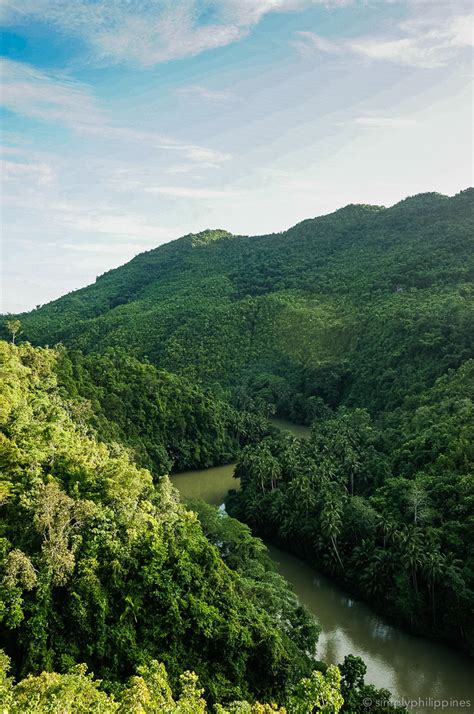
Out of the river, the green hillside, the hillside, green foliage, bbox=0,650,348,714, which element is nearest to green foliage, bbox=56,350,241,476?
the green hillside

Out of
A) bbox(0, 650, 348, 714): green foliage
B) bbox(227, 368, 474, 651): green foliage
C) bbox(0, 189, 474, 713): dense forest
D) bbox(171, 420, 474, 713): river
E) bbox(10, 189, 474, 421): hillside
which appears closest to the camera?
bbox(0, 650, 348, 714): green foliage

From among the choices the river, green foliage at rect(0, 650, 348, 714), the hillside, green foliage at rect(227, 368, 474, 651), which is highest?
the hillside

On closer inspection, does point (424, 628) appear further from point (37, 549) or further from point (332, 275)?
point (332, 275)

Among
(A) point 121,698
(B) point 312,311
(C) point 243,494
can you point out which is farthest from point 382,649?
(B) point 312,311

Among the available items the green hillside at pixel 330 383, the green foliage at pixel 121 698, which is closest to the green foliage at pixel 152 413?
the green hillside at pixel 330 383

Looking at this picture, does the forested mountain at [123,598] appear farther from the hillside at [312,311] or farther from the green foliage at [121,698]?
the hillside at [312,311]

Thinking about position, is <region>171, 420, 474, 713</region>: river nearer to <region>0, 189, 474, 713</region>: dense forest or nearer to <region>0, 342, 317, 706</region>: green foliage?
<region>0, 189, 474, 713</region>: dense forest

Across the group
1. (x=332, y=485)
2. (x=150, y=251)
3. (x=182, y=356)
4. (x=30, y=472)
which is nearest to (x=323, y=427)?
(x=332, y=485)

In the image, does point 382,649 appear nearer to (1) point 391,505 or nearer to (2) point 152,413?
(1) point 391,505
